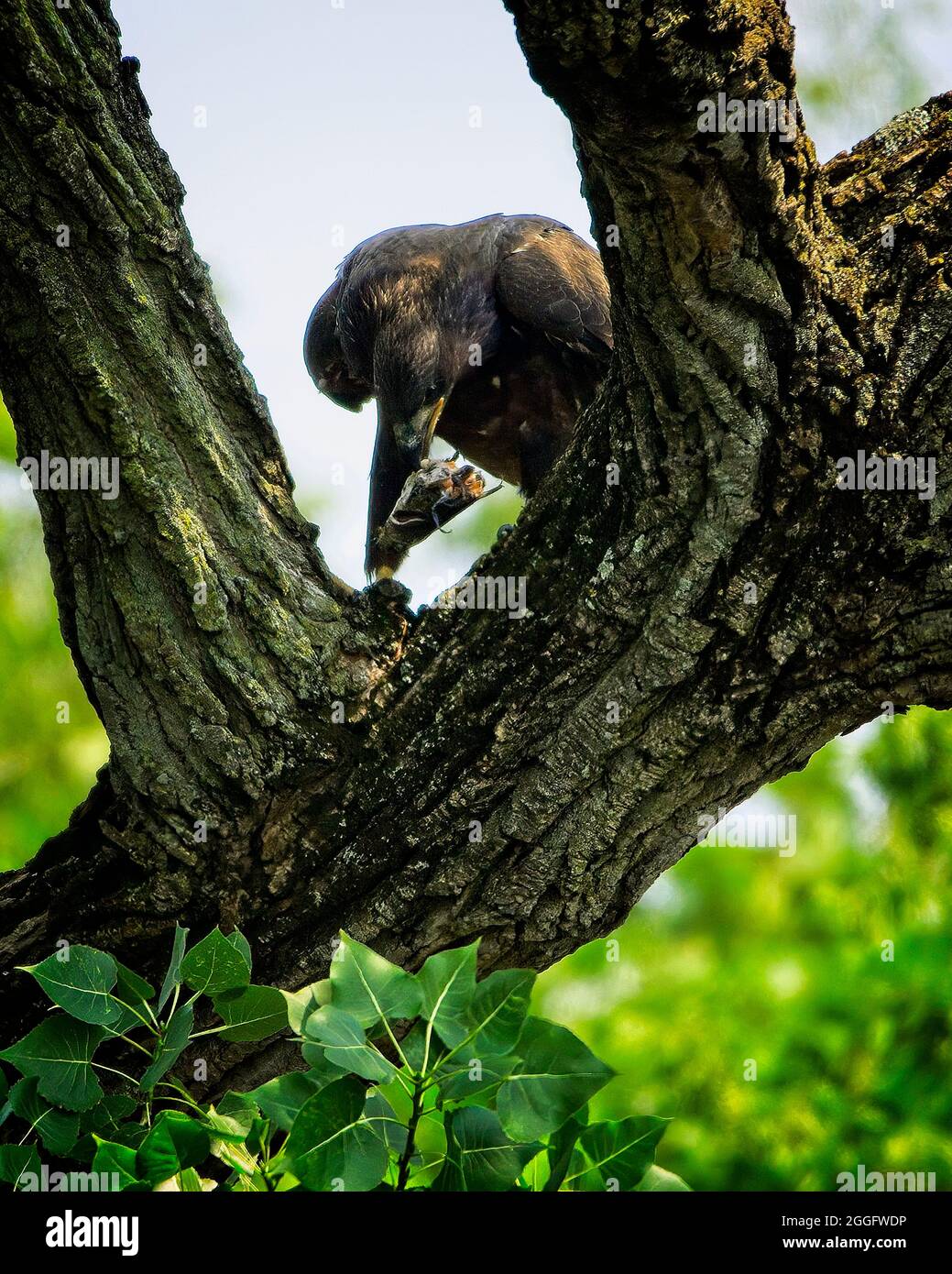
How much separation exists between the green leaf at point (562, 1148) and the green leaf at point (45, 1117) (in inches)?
31.2

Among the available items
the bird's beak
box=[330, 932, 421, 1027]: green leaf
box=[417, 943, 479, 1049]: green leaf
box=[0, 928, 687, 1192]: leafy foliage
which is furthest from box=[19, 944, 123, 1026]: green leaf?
the bird's beak

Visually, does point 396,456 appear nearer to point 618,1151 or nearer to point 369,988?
point 369,988

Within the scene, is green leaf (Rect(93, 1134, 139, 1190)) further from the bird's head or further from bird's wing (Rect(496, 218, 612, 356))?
bird's wing (Rect(496, 218, 612, 356))

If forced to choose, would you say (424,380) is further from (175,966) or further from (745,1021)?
(745,1021)

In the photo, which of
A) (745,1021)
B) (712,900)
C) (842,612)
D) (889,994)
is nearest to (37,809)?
(745,1021)

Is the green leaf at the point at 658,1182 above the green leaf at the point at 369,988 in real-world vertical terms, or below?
below

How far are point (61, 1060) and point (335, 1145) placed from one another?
A: 25.1 inches

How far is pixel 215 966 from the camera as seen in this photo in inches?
74.6

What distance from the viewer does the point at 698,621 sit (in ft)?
7.16

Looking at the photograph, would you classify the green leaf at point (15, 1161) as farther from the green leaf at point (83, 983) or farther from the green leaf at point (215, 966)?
the green leaf at point (215, 966)

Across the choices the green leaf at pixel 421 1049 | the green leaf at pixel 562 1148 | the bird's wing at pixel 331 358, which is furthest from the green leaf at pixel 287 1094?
the bird's wing at pixel 331 358

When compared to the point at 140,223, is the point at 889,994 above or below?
below

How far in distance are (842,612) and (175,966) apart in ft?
4.34

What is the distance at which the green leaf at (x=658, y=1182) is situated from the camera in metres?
1.67
